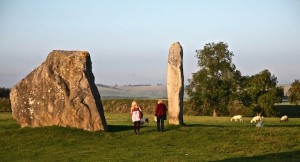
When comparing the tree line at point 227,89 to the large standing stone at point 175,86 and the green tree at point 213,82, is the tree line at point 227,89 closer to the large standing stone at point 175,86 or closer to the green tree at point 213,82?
the green tree at point 213,82

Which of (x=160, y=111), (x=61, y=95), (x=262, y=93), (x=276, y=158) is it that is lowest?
(x=276, y=158)

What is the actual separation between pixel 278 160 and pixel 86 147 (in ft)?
34.5

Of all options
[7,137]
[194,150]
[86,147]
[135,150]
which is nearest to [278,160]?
[194,150]

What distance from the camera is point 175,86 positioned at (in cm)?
3331

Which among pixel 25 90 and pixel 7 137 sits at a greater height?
pixel 25 90

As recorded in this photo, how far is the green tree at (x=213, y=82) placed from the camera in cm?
7519

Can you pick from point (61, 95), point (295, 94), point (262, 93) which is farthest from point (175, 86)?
point (295, 94)

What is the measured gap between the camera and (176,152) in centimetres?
2488

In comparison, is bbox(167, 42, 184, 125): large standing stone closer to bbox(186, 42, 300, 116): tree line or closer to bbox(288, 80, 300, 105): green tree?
bbox(186, 42, 300, 116): tree line

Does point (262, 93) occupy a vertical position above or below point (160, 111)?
above

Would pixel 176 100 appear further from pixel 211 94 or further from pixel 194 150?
pixel 211 94

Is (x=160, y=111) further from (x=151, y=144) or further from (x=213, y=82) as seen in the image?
(x=213, y=82)

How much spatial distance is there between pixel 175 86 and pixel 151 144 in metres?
7.01

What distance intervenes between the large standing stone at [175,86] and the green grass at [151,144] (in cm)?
128
